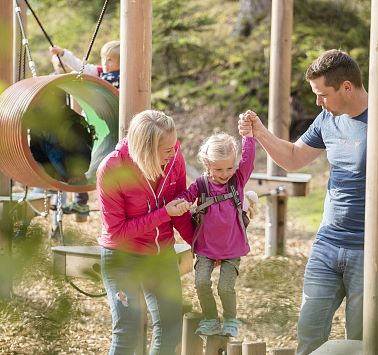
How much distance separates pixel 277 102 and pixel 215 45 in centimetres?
708

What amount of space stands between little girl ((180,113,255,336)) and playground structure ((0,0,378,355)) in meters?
0.27

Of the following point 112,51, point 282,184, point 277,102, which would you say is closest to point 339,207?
point 112,51

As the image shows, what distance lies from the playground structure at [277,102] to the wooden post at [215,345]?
17 cm

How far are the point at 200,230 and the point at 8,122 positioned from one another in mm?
1229

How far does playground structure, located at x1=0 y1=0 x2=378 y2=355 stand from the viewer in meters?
1.91

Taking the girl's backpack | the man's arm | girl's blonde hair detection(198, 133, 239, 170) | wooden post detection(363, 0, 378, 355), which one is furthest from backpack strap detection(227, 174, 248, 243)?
wooden post detection(363, 0, 378, 355)

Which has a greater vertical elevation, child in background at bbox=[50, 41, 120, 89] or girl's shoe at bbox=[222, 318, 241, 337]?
child in background at bbox=[50, 41, 120, 89]

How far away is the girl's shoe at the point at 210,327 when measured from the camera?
132 inches

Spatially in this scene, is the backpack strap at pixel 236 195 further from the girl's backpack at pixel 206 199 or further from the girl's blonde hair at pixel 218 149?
the girl's blonde hair at pixel 218 149

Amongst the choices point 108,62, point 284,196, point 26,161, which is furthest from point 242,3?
point 26,161

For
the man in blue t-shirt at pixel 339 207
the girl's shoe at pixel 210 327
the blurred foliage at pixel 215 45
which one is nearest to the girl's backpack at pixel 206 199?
the man in blue t-shirt at pixel 339 207

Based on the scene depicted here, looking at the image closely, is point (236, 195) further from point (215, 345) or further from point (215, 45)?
point (215, 45)

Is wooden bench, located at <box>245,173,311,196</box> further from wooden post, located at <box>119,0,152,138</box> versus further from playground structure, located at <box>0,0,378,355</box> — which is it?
wooden post, located at <box>119,0,152,138</box>

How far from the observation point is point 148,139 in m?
3.00
